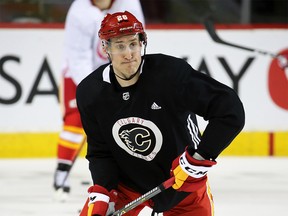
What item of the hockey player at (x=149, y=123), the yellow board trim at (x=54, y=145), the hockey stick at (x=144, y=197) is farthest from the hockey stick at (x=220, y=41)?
the hockey stick at (x=144, y=197)

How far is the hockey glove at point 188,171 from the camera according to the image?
2598mm

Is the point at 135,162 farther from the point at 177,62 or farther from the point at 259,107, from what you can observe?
the point at 259,107

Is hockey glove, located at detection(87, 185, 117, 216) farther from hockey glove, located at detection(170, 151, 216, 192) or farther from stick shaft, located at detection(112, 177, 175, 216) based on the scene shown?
hockey glove, located at detection(170, 151, 216, 192)

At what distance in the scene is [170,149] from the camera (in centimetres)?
278

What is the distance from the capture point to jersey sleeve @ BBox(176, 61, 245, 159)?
2.59 meters

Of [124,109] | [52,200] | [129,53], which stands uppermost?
[129,53]

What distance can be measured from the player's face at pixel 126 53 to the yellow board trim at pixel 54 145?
332 cm

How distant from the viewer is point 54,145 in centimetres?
598

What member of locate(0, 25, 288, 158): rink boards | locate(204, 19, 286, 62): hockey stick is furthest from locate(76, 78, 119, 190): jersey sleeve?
locate(204, 19, 286, 62): hockey stick

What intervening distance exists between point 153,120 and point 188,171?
0.69 feet

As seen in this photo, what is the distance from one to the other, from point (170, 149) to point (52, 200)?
208 centimetres

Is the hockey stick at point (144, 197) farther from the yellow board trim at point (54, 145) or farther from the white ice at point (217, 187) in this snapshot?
the yellow board trim at point (54, 145)

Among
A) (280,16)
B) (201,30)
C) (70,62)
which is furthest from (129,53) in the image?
(280,16)

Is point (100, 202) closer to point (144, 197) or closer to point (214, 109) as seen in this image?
point (144, 197)
